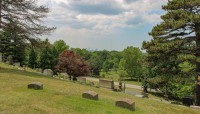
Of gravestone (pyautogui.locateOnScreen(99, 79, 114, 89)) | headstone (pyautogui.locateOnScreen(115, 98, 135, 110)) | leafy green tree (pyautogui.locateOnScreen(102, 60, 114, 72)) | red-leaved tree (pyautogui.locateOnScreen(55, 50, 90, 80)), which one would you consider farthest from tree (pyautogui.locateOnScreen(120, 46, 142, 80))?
headstone (pyautogui.locateOnScreen(115, 98, 135, 110))

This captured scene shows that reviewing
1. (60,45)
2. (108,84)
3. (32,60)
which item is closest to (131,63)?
(60,45)

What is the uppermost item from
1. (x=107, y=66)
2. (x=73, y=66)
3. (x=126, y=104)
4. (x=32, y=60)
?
(x=32, y=60)

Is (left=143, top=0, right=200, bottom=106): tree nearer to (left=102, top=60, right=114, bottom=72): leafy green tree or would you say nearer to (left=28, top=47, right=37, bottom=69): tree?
(left=28, top=47, right=37, bottom=69): tree

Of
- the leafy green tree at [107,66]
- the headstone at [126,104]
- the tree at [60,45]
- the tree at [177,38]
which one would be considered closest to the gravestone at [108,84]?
the tree at [177,38]

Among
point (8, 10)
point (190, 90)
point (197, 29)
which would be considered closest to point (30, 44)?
point (8, 10)

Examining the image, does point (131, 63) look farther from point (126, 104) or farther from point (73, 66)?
point (126, 104)

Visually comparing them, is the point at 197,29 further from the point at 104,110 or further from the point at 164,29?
the point at 104,110

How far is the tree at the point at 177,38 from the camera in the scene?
70.8 ft

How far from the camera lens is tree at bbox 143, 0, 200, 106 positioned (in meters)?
21.6

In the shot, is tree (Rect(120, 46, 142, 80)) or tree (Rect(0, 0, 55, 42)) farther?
tree (Rect(120, 46, 142, 80))

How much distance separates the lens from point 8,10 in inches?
891

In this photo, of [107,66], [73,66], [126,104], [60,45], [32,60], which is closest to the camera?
[126,104]

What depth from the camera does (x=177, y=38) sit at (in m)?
23.1

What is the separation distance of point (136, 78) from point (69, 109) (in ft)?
220
